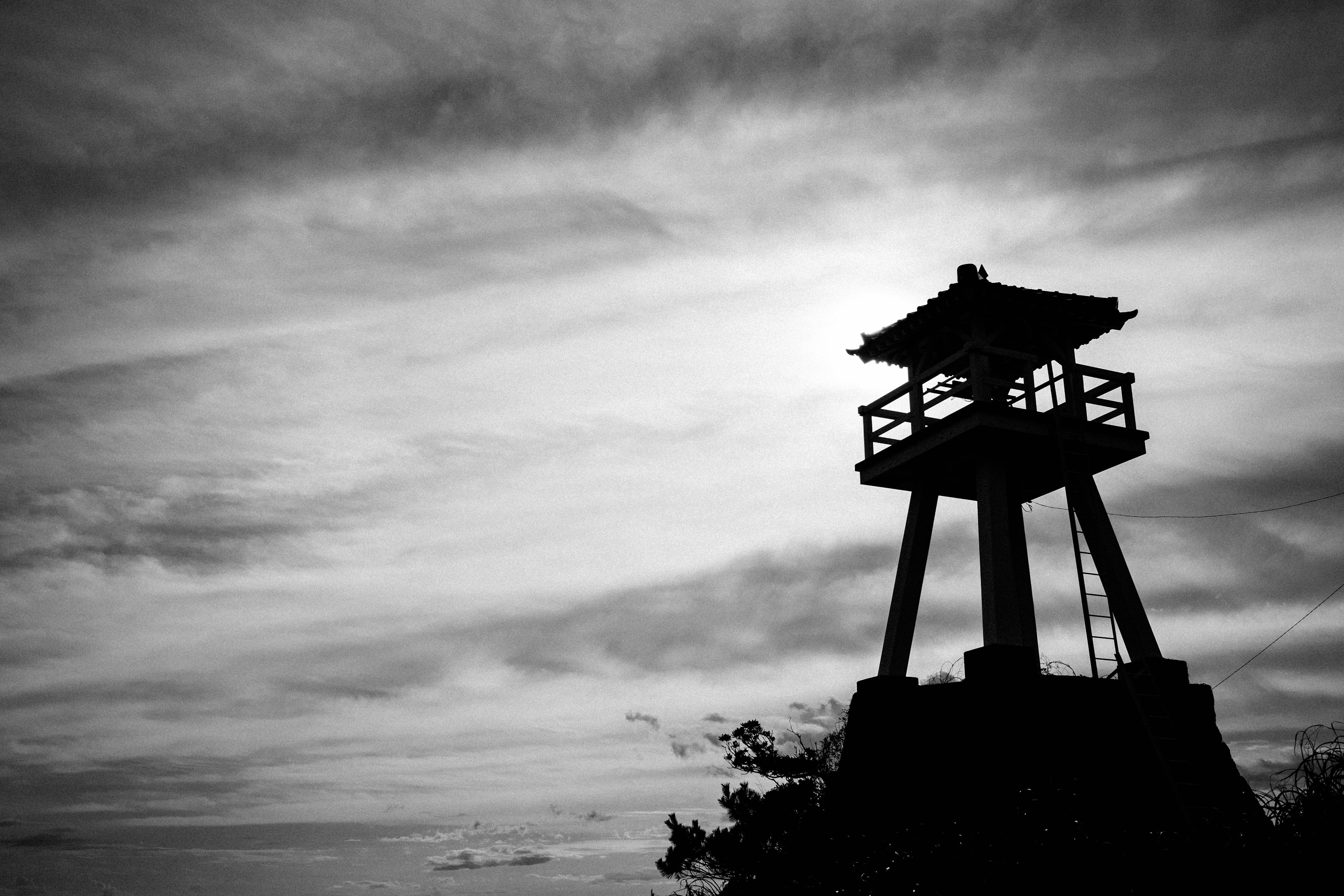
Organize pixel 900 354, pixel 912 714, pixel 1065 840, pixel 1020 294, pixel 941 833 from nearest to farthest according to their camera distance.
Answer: pixel 1065 840 → pixel 941 833 → pixel 912 714 → pixel 1020 294 → pixel 900 354

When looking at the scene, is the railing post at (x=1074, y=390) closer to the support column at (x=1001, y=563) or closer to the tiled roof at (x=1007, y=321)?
the tiled roof at (x=1007, y=321)

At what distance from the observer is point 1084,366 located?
21.8 meters

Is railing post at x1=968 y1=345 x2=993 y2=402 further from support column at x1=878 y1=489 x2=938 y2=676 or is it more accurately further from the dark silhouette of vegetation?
the dark silhouette of vegetation

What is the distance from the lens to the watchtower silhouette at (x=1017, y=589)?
17859 millimetres

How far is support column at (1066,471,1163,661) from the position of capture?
19.9 m

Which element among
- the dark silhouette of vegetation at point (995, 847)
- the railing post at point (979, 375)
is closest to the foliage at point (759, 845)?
the dark silhouette of vegetation at point (995, 847)

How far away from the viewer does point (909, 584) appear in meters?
22.1

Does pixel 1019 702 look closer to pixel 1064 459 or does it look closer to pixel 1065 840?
pixel 1064 459

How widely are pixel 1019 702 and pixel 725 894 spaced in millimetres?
6018

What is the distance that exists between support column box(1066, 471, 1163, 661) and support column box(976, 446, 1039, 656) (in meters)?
1.31

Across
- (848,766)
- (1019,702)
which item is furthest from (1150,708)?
(848,766)

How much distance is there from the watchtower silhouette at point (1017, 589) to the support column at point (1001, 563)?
34mm

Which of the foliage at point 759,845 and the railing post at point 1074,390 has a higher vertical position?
the railing post at point 1074,390

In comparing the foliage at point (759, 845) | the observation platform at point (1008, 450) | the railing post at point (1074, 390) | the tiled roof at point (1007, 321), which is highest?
the tiled roof at point (1007, 321)
